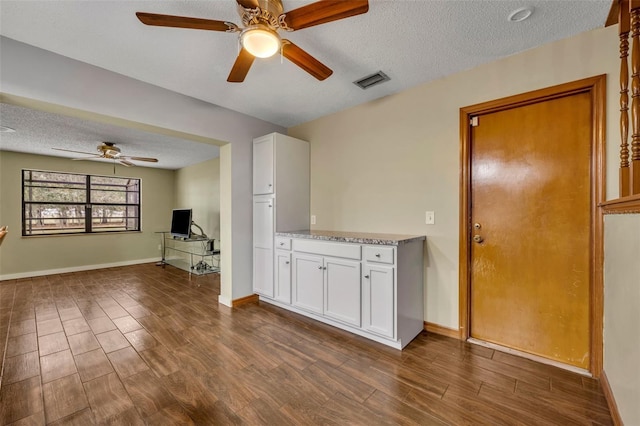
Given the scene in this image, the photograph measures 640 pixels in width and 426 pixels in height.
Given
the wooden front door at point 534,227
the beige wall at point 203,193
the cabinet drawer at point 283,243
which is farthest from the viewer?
the beige wall at point 203,193

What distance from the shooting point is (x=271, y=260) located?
3.26m

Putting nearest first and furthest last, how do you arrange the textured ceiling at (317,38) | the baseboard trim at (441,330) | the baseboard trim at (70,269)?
the textured ceiling at (317,38), the baseboard trim at (441,330), the baseboard trim at (70,269)

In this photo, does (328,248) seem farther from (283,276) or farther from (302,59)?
(302,59)

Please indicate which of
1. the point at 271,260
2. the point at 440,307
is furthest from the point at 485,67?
the point at 271,260

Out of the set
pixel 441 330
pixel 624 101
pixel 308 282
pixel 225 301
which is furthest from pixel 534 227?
pixel 225 301

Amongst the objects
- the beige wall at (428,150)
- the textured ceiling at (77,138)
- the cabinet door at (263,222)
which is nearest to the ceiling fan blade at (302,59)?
the beige wall at (428,150)

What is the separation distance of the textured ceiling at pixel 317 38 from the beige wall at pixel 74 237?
14.7 ft

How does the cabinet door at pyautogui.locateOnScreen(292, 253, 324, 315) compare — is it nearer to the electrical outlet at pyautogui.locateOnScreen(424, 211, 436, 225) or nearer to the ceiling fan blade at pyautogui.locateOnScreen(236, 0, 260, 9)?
the electrical outlet at pyautogui.locateOnScreen(424, 211, 436, 225)

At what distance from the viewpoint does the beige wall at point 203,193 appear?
5.65m

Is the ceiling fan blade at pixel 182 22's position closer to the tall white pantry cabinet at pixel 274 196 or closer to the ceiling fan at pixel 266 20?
the ceiling fan at pixel 266 20

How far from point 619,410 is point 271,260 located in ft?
9.52

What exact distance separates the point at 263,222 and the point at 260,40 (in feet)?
7.21

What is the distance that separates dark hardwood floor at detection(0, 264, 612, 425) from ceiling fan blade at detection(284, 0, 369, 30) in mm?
2208

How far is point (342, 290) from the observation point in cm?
255
